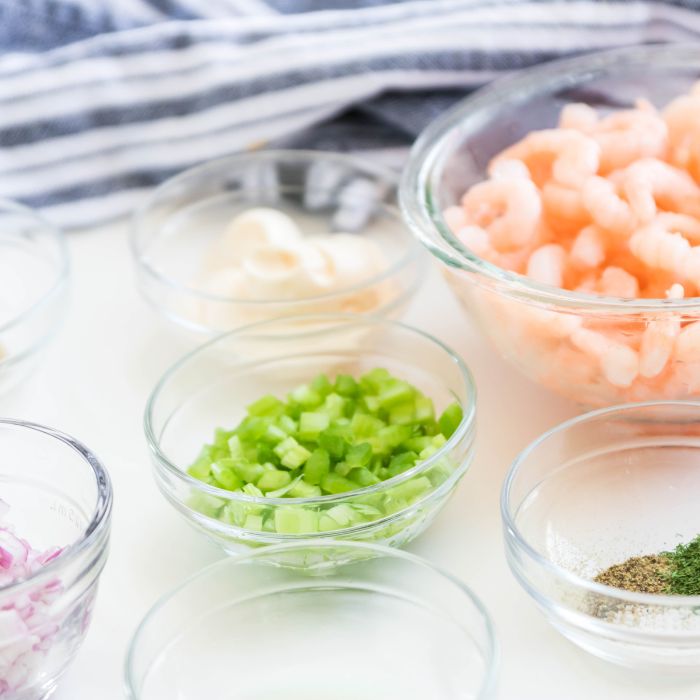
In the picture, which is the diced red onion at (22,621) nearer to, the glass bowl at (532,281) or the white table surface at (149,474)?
the white table surface at (149,474)

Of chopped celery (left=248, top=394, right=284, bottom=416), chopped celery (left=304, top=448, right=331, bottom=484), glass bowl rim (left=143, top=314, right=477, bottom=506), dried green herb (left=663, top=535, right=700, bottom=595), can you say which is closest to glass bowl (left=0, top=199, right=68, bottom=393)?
glass bowl rim (left=143, top=314, right=477, bottom=506)

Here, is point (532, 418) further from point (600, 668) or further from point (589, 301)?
point (600, 668)

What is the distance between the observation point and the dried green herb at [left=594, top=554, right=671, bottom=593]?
1071 mm

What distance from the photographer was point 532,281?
1193 mm

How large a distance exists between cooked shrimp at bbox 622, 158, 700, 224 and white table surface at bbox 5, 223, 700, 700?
0.26 metres

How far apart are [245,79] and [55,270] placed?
0.41 meters

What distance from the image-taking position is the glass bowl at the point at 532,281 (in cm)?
117

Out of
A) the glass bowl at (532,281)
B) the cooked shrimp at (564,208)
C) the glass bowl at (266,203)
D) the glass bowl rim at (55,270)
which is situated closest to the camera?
the glass bowl at (532,281)

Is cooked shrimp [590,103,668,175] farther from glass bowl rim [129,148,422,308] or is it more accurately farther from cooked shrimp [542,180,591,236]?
glass bowl rim [129,148,422,308]

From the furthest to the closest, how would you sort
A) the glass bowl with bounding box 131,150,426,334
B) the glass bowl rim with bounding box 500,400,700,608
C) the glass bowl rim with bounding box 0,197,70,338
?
1. the glass bowl with bounding box 131,150,426,334
2. the glass bowl rim with bounding box 0,197,70,338
3. the glass bowl rim with bounding box 500,400,700,608

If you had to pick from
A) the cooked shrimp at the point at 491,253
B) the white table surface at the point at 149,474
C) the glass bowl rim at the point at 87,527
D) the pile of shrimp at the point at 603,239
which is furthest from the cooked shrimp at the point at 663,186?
the glass bowl rim at the point at 87,527

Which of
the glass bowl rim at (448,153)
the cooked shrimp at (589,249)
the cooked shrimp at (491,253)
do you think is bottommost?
the cooked shrimp at (491,253)

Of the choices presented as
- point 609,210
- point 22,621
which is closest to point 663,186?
point 609,210

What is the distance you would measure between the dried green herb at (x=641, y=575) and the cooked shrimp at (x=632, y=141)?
1.54 ft
